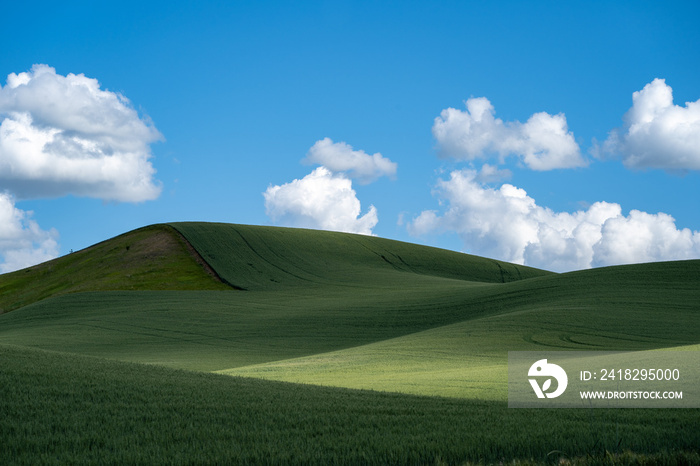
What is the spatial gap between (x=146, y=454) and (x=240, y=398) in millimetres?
3503

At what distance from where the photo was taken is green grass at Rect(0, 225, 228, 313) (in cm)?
5044

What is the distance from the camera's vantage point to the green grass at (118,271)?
50.4m

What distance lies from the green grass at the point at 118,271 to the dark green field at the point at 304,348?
27cm

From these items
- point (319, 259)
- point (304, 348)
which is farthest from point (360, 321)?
point (319, 259)

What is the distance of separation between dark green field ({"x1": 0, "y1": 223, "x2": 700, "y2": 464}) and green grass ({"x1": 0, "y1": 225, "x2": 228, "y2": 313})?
0.88 ft

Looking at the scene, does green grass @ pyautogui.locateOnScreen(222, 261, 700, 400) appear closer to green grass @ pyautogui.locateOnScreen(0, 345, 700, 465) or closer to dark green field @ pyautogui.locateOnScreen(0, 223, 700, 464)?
dark green field @ pyautogui.locateOnScreen(0, 223, 700, 464)

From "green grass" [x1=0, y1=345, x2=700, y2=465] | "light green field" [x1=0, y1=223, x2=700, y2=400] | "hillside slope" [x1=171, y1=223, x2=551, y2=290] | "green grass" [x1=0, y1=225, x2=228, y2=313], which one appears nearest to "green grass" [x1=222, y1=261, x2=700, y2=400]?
"light green field" [x1=0, y1=223, x2=700, y2=400]

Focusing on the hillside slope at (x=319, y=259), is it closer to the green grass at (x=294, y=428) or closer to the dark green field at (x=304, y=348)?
the dark green field at (x=304, y=348)

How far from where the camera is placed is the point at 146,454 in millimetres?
5957

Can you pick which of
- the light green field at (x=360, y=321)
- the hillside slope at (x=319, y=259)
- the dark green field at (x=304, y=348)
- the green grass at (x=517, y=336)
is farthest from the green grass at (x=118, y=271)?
the green grass at (x=517, y=336)

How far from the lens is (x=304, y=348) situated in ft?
91.9

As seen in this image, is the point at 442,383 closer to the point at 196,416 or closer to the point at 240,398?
the point at 240,398

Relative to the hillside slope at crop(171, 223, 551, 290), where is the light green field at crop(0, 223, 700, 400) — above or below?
below

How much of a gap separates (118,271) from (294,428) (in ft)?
167
